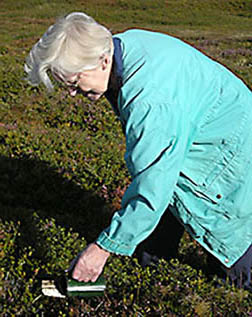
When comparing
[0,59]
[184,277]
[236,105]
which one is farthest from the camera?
[0,59]

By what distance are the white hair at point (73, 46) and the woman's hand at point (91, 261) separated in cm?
109

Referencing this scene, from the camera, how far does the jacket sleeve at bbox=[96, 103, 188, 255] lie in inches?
112

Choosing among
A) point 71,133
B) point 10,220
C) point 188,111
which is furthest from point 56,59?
point 71,133

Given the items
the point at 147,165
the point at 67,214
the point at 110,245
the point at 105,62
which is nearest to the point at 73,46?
the point at 105,62

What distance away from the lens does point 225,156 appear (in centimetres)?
343

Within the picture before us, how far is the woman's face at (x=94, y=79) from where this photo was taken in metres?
3.02

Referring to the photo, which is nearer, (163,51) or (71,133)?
(163,51)

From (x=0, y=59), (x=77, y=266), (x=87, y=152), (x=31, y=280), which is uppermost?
(x=77, y=266)

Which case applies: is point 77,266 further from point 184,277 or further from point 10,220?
point 10,220

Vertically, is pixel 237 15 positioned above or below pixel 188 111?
below

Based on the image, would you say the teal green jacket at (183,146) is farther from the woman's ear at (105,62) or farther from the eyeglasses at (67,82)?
the eyeglasses at (67,82)

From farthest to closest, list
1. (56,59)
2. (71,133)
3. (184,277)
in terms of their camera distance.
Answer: (71,133)
(184,277)
(56,59)

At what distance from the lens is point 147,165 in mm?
2893

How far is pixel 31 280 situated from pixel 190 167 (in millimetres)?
1704
